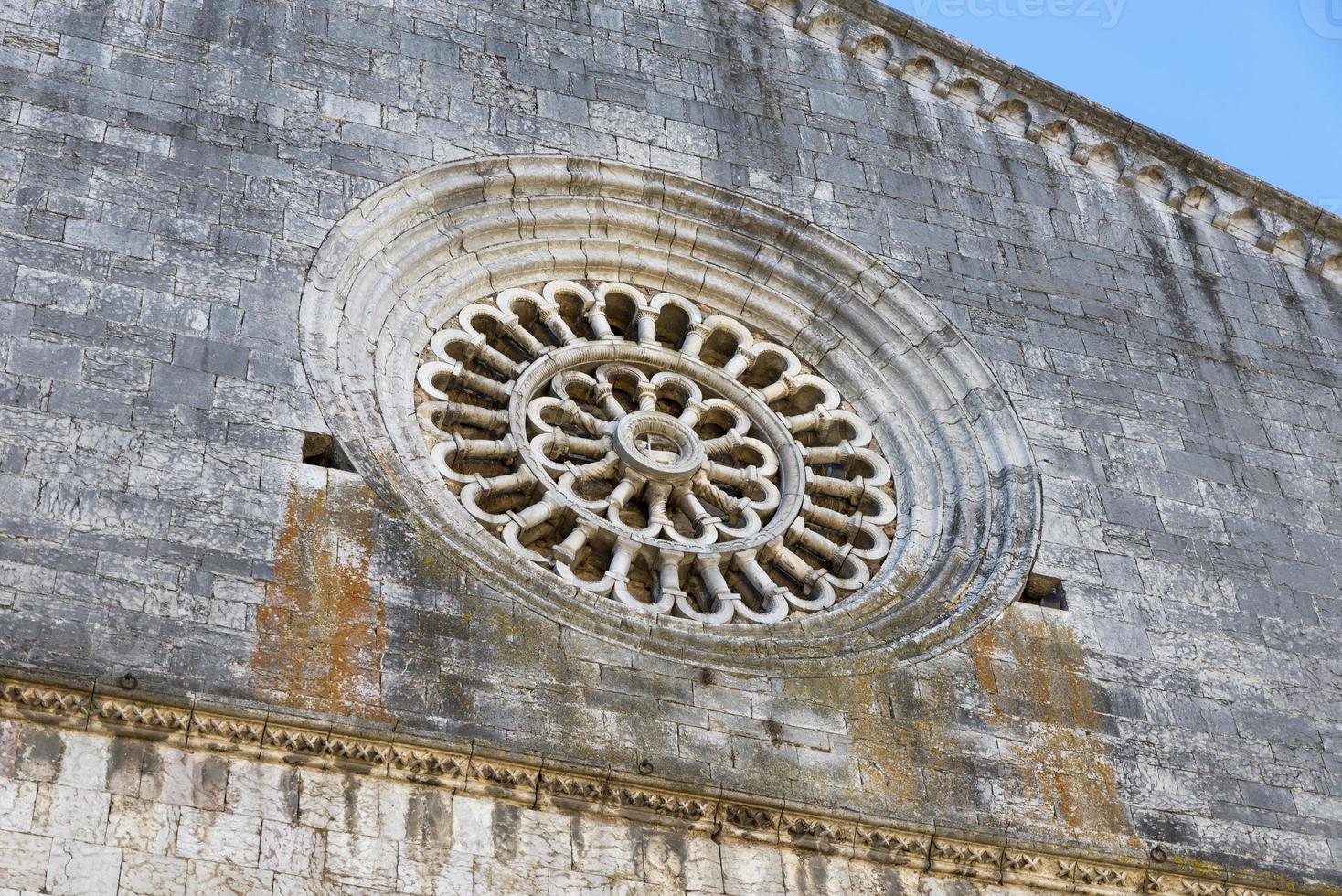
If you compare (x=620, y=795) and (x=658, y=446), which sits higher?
(x=658, y=446)

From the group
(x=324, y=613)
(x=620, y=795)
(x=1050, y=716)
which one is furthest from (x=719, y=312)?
(x=620, y=795)

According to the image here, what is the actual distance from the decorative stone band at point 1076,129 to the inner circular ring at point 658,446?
3.97 m

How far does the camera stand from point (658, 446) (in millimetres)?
13039

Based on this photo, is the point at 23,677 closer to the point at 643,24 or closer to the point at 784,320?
the point at 784,320

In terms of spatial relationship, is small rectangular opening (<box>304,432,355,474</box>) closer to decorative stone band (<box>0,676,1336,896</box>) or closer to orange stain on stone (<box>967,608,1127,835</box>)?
decorative stone band (<box>0,676,1336,896</box>)

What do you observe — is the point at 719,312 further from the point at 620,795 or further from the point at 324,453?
the point at 620,795

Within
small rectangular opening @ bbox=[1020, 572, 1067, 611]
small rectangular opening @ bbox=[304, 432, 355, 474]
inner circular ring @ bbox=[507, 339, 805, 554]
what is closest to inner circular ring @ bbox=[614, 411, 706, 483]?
inner circular ring @ bbox=[507, 339, 805, 554]

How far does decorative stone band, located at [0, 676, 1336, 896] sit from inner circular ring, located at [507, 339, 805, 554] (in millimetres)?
2104

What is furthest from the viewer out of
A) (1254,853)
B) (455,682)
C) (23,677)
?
(1254,853)

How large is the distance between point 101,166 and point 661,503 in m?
3.54

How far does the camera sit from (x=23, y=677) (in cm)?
962

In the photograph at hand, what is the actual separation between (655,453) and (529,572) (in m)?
1.61

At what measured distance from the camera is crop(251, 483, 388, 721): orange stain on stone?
33.5ft

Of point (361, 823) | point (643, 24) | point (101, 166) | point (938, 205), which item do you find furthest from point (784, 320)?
point (361, 823)
